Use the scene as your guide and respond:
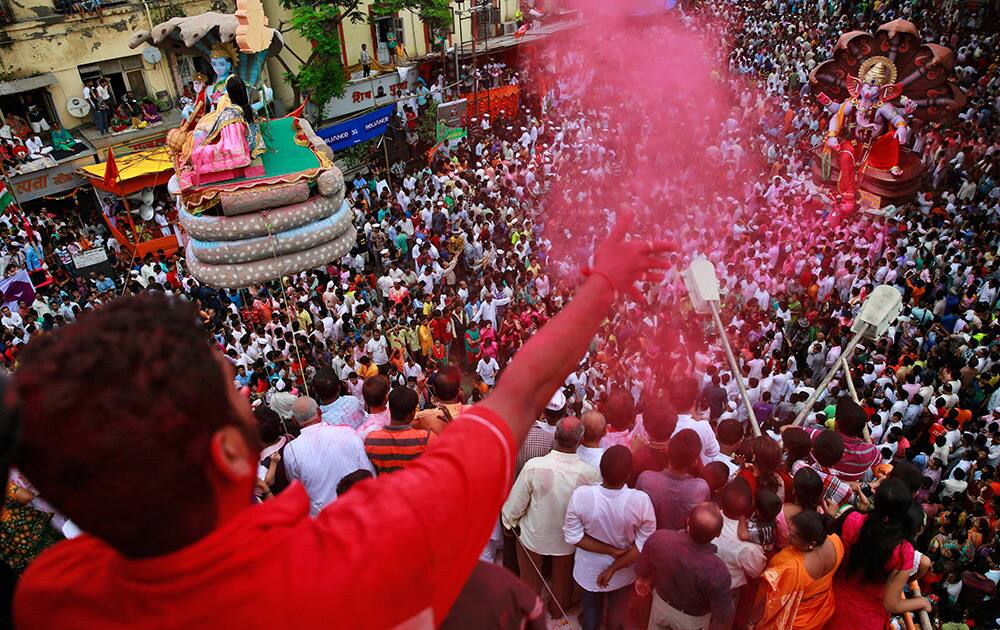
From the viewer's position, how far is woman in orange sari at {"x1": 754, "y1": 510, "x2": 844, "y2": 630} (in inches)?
114

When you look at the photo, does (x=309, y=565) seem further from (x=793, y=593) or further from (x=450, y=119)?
(x=450, y=119)

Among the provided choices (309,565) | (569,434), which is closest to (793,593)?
(569,434)

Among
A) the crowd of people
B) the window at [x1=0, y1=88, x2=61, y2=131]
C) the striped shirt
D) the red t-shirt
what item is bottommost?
the crowd of people

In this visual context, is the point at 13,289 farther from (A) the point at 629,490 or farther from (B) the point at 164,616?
(B) the point at 164,616

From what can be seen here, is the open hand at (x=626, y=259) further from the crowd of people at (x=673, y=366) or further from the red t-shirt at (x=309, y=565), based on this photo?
the red t-shirt at (x=309, y=565)

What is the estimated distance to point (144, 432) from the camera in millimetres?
901

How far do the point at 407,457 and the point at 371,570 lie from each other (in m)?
2.58

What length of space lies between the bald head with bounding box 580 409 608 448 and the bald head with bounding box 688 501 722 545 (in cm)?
91

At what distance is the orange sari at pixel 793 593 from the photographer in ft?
9.57

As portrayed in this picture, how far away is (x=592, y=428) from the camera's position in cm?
375

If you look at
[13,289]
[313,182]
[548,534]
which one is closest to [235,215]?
[313,182]

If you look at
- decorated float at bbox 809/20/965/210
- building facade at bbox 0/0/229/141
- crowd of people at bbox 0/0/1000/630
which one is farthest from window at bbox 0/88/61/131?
decorated float at bbox 809/20/965/210

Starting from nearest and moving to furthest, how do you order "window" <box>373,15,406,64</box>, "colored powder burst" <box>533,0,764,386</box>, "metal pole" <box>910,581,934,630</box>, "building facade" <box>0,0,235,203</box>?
1. "metal pole" <box>910,581,934,630</box>
2. "colored powder burst" <box>533,0,764,386</box>
3. "building facade" <box>0,0,235,203</box>
4. "window" <box>373,15,406,64</box>

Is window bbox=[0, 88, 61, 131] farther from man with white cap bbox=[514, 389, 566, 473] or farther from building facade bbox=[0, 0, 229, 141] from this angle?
man with white cap bbox=[514, 389, 566, 473]
